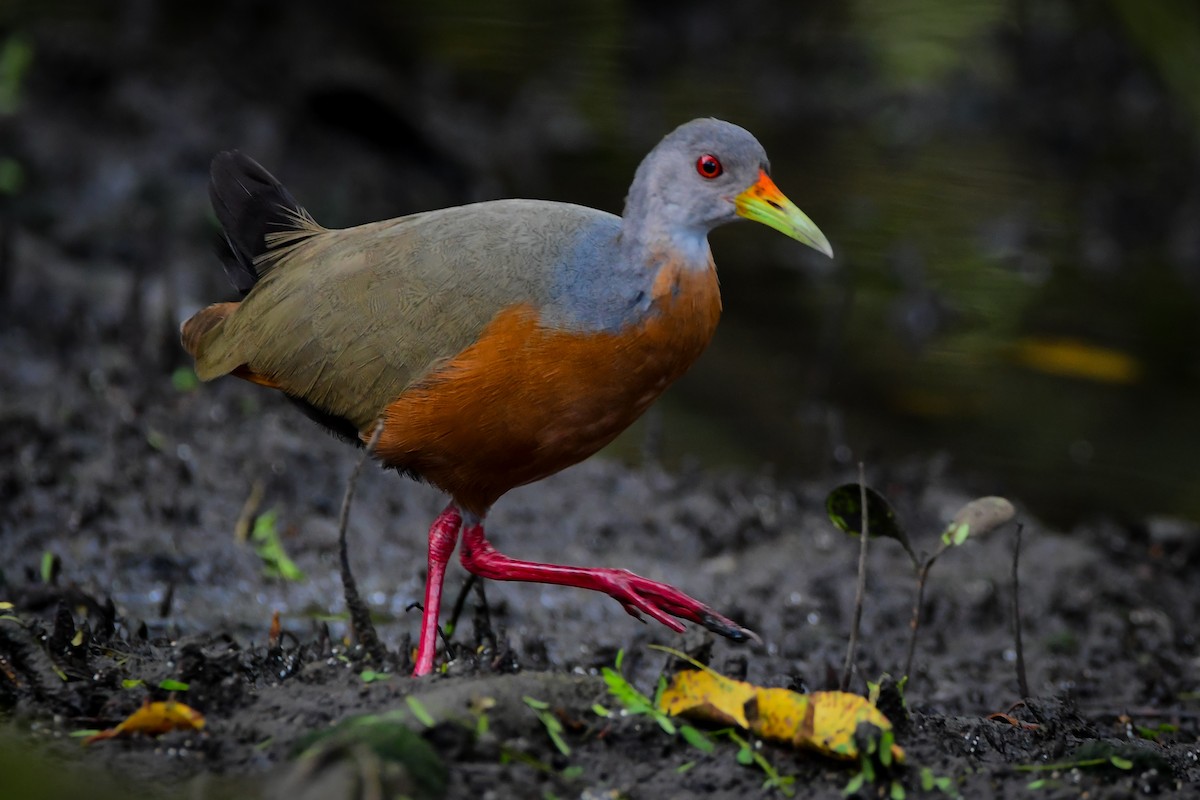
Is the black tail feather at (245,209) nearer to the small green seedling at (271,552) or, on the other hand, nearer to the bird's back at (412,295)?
the bird's back at (412,295)

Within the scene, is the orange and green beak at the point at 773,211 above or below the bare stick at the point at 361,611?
above

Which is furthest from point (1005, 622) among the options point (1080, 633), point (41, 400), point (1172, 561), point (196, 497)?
point (41, 400)

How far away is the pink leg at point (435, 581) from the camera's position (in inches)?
158

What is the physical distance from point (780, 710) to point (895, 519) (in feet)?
2.74

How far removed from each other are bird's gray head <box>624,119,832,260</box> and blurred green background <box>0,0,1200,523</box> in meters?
2.89

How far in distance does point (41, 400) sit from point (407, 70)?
601cm

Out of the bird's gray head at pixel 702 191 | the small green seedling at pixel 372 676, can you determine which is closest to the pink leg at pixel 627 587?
the small green seedling at pixel 372 676

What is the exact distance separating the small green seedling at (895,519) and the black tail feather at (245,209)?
2.11 meters

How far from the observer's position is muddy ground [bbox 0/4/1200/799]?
3.29 meters

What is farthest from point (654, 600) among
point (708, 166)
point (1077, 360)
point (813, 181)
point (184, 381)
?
point (813, 181)

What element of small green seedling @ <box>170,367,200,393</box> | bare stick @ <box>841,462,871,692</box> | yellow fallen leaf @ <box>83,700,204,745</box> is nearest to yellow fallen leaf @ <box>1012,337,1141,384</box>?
small green seedling @ <box>170,367,200,393</box>

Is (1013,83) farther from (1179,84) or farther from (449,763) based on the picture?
(449,763)

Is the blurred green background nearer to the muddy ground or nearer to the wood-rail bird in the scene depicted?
the muddy ground

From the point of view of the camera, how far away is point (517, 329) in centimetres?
409
